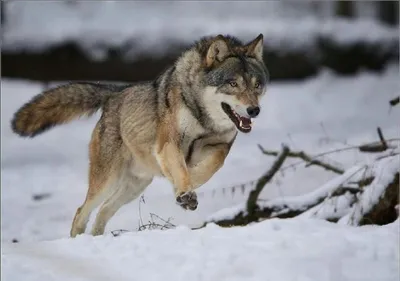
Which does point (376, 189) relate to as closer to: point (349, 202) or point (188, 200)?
point (349, 202)

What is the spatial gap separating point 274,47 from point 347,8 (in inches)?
203

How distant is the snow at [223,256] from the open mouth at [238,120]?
4.31 ft

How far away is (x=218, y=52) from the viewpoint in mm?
6945

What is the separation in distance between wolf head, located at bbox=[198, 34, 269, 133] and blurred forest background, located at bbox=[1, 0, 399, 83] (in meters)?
9.24

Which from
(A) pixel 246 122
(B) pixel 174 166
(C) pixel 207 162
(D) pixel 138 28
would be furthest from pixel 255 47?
(D) pixel 138 28

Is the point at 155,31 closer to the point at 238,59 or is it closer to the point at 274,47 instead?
the point at 274,47

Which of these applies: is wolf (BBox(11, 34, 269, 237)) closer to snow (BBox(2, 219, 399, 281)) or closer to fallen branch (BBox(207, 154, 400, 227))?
fallen branch (BBox(207, 154, 400, 227))

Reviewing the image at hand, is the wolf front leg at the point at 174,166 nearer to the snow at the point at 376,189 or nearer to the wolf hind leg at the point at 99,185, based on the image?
the wolf hind leg at the point at 99,185

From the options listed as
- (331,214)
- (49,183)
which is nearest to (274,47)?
(49,183)

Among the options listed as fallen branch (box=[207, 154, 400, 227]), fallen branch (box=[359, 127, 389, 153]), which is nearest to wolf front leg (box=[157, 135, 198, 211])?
fallen branch (box=[207, 154, 400, 227])

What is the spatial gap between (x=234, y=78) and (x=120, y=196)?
6.14 feet

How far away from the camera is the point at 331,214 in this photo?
7273 mm

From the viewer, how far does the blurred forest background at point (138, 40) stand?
16.2 metres

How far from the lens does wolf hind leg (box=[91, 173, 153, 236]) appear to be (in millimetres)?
7820
